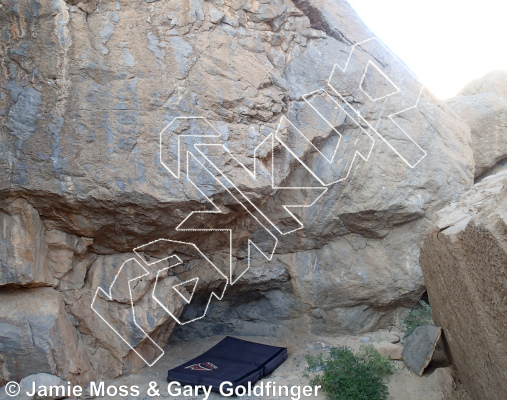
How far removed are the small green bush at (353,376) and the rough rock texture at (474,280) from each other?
0.55 m

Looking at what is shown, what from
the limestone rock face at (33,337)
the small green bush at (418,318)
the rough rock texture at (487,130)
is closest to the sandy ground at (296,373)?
the small green bush at (418,318)

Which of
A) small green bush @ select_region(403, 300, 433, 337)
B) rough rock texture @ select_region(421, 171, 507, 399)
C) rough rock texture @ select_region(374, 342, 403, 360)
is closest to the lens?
rough rock texture @ select_region(421, 171, 507, 399)

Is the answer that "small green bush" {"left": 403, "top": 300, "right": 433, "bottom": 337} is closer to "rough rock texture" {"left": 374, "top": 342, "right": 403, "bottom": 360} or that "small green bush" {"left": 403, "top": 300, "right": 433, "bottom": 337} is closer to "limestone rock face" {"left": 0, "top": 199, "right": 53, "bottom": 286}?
"rough rock texture" {"left": 374, "top": 342, "right": 403, "bottom": 360}

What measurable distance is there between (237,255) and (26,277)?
1809mm

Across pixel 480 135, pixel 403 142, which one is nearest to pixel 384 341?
pixel 403 142

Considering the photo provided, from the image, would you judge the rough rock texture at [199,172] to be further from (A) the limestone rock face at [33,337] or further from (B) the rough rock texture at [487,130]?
(B) the rough rock texture at [487,130]

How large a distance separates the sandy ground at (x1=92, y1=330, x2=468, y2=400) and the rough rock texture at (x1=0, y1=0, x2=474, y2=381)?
14 centimetres

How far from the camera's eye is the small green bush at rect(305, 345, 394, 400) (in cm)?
331

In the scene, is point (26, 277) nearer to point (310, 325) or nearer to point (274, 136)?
point (274, 136)

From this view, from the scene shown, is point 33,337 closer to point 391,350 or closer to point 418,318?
point 391,350

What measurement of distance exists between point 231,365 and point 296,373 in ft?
1.77

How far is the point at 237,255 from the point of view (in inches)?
172

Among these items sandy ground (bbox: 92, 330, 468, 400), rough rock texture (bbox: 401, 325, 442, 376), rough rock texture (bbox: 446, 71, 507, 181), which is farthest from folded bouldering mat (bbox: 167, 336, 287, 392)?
rough rock texture (bbox: 446, 71, 507, 181)

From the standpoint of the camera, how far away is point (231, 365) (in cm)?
384
